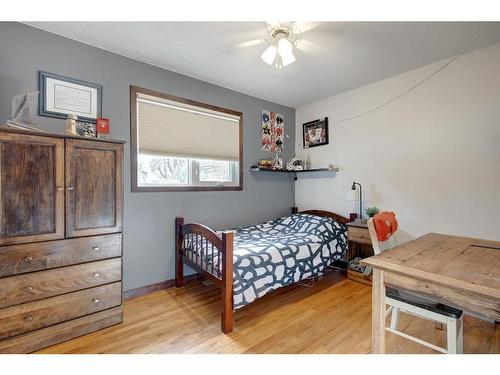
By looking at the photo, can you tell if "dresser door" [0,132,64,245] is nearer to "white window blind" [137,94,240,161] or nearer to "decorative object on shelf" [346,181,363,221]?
"white window blind" [137,94,240,161]

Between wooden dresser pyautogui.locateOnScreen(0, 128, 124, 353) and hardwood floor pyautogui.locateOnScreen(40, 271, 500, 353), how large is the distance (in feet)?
0.66

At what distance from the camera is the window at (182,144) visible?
2377 millimetres

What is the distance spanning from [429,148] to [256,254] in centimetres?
208

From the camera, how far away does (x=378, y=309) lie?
1234mm

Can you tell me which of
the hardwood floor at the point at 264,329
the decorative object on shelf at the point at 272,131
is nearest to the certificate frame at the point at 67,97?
the hardwood floor at the point at 264,329

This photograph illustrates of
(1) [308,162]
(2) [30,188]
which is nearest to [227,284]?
(2) [30,188]

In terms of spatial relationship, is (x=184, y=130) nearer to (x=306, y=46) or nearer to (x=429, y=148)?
(x=306, y=46)

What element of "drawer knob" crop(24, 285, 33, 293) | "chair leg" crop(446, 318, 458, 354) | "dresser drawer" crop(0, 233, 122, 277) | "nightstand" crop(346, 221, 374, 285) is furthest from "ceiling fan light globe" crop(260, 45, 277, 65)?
"drawer knob" crop(24, 285, 33, 293)

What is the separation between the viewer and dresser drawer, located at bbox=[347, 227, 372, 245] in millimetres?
2545

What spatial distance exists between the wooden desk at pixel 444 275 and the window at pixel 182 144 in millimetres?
2061

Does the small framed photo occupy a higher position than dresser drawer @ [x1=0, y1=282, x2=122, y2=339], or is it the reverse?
the small framed photo

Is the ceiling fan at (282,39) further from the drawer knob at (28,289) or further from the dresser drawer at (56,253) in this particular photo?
the drawer knob at (28,289)

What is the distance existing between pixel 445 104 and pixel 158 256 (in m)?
3.28

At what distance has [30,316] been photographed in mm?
1495
